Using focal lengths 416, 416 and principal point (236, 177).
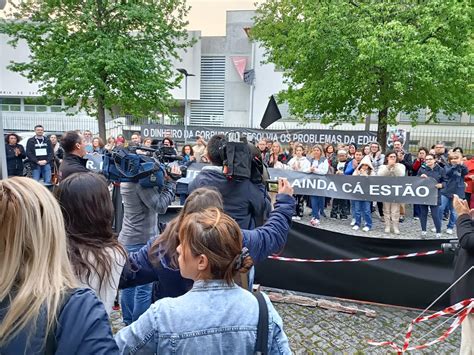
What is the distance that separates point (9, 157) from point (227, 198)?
9413 millimetres

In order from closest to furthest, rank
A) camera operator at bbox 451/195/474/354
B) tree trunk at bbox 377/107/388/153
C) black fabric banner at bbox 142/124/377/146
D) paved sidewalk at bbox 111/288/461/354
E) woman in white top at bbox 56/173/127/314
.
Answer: woman in white top at bbox 56/173/127/314 → camera operator at bbox 451/195/474/354 → paved sidewalk at bbox 111/288/461/354 → tree trunk at bbox 377/107/388/153 → black fabric banner at bbox 142/124/377/146

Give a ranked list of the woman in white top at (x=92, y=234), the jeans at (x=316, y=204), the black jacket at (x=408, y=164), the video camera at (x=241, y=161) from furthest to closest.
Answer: the black jacket at (x=408, y=164), the jeans at (x=316, y=204), the video camera at (x=241, y=161), the woman in white top at (x=92, y=234)

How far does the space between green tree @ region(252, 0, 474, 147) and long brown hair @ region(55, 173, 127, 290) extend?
12419 mm

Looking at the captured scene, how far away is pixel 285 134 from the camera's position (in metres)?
18.2

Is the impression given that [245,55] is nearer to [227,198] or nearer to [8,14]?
[8,14]

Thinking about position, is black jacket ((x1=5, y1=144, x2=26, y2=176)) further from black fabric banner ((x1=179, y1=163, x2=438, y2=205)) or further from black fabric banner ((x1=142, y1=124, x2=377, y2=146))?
black fabric banner ((x1=142, y1=124, x2=377, y2=146))

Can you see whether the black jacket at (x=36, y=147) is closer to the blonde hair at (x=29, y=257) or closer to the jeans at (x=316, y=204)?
the jeans at (x=316, y=204)

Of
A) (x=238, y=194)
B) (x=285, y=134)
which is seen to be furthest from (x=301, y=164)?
(x=285, y=134)

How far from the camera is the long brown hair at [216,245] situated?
1.59 m

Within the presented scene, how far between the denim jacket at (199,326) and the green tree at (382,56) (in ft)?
42.0

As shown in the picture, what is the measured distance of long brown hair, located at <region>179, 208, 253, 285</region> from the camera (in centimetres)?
159

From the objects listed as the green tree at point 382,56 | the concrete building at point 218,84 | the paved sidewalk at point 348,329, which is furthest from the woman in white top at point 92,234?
the concrete building at point 218,84

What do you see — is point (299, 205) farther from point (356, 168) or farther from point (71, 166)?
point (71, 166)

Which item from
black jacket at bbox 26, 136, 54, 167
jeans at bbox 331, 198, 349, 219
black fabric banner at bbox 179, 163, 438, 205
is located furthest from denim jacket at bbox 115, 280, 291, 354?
black jacket at bbox 26, 136, 54, 167
